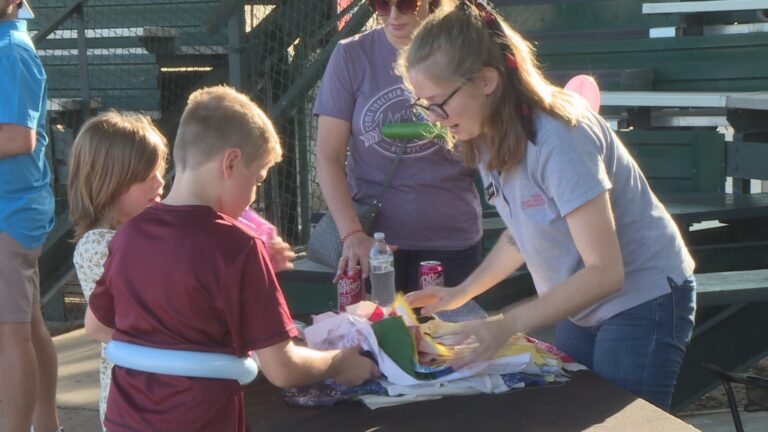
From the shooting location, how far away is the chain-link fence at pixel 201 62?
6.20 meters

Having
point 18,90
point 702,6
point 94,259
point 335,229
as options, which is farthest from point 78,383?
point 702,6

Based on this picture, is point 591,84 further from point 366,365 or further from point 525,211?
point 366,365

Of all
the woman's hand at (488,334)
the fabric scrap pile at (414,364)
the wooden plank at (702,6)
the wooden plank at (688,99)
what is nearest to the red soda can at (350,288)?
the fabric scrap pile at (414,364)

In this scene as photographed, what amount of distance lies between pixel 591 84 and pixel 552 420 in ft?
4.54

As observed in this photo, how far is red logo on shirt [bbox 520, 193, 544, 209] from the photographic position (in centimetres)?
211

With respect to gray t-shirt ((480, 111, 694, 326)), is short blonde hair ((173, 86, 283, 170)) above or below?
above

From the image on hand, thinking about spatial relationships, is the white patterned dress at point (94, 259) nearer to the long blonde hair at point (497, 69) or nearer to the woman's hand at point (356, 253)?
the woman's hand at point (356, 253)

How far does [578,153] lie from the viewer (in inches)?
79.3

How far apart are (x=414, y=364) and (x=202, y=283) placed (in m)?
0.64

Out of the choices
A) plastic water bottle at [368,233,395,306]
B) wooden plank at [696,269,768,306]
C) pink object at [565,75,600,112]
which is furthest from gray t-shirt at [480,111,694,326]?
wooden plank at [696,269,768,306]

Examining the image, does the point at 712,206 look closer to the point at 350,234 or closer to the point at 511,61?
the point at 350,234

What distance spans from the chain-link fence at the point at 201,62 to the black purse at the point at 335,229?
2.62m

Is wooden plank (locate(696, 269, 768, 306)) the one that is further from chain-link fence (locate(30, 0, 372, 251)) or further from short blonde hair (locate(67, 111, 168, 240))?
chain-link fence (locate(30, 0, 372, 251))

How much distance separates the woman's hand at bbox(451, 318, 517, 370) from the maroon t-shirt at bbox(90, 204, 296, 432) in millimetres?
432
